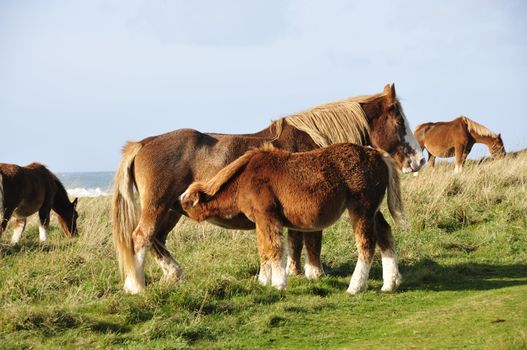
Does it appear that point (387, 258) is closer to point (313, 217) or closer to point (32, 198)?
point (313, 217)

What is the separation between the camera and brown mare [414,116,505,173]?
23688mm

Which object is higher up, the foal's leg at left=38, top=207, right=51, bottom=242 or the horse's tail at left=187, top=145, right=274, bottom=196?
the horse's tail at left=187, top=145, right=274, bottom=196

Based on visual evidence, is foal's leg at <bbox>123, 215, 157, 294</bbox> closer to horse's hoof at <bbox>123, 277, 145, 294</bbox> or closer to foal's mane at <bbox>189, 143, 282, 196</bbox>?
horse's hoof at <bbox>123, 277, 145, 294</bbox>

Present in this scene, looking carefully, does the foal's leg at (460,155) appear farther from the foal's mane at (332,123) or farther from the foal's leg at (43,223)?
the foal's mane at (332,123)

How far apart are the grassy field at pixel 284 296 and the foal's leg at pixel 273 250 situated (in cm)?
18

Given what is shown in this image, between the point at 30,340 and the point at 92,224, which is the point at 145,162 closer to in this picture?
the point at 30,340

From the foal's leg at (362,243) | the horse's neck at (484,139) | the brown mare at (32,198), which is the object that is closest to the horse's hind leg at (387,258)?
the foal's leg at (362,243)

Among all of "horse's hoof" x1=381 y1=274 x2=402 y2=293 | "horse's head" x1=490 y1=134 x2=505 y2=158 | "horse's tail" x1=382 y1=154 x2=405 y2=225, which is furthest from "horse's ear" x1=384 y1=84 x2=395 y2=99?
"horse's head" x1=490 y1=134 x2=505 y2=158

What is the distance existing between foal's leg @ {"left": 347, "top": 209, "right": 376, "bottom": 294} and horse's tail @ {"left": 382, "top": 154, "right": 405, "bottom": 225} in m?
0.46

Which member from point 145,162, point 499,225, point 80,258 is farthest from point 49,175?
point 499,225

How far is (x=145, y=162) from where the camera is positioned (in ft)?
26.8

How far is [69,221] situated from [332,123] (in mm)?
Answer: 9096

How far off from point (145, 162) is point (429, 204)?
20.7 feet

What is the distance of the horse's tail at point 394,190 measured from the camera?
7.84 m
